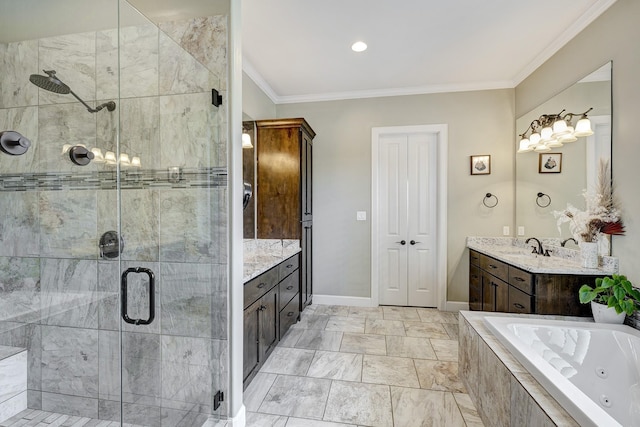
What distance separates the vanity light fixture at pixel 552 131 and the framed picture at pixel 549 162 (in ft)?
0.24

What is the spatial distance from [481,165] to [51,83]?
160 inches

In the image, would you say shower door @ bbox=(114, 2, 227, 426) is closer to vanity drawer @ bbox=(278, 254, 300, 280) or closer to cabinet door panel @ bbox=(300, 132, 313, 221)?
vanity drawer @ bbox=(278, 254, 300, 280)

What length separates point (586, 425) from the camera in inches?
42.3

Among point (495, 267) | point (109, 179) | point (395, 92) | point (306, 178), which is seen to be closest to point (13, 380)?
point (109, 179)

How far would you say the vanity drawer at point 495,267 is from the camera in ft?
8.93

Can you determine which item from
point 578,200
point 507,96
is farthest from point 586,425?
point 507,96

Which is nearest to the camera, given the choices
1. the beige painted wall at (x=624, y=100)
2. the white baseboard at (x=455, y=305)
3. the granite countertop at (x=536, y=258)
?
the beige painted wall at (x=624, y=100)

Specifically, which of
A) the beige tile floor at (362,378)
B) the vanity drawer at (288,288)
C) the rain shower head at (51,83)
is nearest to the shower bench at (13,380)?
the beige tile floor at (362,378)

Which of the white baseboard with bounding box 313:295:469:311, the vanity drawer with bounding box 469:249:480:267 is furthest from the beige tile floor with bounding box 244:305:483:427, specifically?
the vanity drawer with bounding box 469:249:480:267

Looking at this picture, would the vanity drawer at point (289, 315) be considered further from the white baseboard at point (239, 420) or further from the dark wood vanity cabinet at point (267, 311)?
the white baseboard at point (239, 420)

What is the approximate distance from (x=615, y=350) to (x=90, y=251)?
314 centimetres

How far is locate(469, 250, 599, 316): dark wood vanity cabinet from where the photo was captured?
7.34 ft

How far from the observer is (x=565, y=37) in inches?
106

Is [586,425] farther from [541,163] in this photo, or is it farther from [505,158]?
[505,158]
